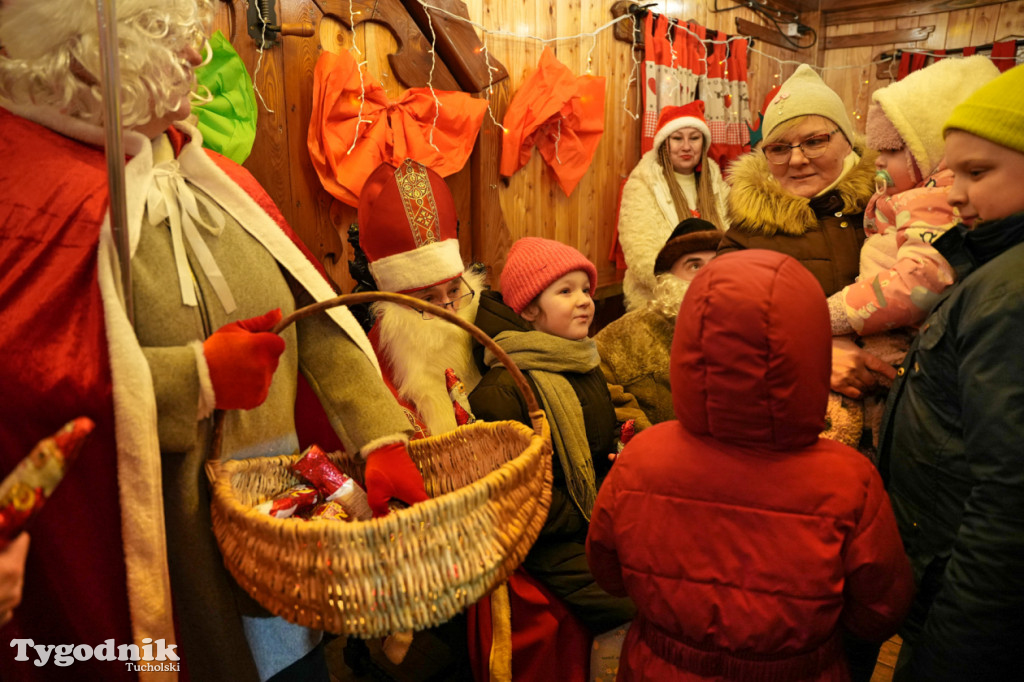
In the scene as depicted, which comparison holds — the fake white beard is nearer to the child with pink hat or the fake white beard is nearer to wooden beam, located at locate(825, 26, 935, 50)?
the child with pink hat

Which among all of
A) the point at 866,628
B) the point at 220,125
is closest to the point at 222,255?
the point at 220,125

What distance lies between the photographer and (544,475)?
1.04 metres

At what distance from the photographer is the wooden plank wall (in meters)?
4.64

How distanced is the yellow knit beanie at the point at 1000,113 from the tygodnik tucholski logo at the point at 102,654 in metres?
1.42

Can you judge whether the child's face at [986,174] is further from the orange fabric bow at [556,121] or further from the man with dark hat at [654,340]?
the orange fabric bow at [556,121]

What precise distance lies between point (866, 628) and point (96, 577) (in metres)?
1.13

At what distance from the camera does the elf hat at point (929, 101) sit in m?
1.49

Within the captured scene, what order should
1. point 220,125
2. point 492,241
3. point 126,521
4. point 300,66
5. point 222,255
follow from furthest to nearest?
point 492,241 → point 300,66 → point 220,125 → point 222,255 → point 126,521

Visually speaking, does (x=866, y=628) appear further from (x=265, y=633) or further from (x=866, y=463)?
(x=265, y=633)

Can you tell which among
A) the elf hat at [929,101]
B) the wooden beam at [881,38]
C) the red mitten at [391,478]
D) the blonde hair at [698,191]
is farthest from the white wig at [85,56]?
the wooden beam at [881,38]

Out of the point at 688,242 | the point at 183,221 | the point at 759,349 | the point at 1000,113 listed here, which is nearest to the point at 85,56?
the point at 183,221

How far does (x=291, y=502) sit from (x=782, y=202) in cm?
145

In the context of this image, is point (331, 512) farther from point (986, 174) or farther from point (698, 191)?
point (698, 191)

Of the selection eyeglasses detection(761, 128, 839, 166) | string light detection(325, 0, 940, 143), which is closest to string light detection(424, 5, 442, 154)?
string light detection(325, 0, 940, 143)
